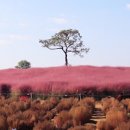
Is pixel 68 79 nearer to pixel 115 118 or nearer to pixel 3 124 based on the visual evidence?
pixel 115 118

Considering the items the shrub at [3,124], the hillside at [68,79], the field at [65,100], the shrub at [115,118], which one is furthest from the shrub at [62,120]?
the hillside at [68,79]

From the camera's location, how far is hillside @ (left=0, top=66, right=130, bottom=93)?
109 feet

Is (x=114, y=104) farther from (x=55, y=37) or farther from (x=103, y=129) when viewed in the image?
(x=55, y=37)

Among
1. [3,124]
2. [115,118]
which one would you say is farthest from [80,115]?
[3,124]

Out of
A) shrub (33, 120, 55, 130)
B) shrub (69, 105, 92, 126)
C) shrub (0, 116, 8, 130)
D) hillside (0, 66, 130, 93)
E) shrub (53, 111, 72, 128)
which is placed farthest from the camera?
hillside (0, 66, 130, 93)

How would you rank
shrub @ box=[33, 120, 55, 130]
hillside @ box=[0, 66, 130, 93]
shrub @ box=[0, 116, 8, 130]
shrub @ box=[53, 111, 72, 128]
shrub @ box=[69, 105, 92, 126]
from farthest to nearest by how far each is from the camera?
hillside @ box=[0, 66, 130, 93], shrub @ box=[69, 105, 92, 126], shrub @ box=[53, 111, 72, 128], shrub @ box=[0, 116, 8, 130], shrub @ box=[33, 120, 55, 130]

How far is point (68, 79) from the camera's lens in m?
35.8

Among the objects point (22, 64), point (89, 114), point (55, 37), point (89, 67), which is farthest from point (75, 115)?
point (22, 64)

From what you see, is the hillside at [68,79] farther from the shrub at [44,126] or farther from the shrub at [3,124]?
the shrub at [44,126]

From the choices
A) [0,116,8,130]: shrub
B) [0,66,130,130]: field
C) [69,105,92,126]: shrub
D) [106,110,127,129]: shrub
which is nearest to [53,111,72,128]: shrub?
[0,66,130,130]: field

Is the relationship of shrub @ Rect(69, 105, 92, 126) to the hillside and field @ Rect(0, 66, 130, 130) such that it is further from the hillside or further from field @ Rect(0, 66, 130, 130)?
the hillside

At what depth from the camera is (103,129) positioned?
1700 cm

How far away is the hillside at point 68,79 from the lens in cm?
3322

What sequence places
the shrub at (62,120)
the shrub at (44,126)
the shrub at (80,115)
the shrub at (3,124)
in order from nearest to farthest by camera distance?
1. the shrub at (44,126)
2. the shrub at (3,124)
3. the shrub at (62,120)
4. the shrub at (80,115)
